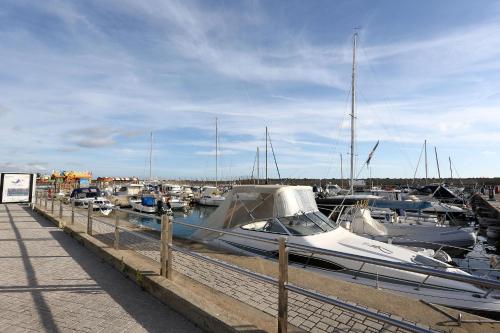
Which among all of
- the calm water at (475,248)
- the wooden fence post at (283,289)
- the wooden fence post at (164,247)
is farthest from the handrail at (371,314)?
the calm water at (475,248)

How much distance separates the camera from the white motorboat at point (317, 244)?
712 centimetres

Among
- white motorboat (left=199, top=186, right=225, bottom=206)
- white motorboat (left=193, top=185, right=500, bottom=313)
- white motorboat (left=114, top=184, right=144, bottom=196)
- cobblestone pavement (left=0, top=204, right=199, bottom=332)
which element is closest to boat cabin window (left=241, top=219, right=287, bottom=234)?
white motorboat (left=193, top=185, right=500, bottom=313)

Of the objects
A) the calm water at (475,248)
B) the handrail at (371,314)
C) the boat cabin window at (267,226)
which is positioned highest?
the handrail at (371,314)

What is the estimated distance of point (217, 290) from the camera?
5.62 m

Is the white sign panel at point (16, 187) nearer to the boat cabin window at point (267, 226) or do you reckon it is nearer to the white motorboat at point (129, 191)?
the boat cabin window at point (267, 226)

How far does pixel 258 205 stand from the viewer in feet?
33.1

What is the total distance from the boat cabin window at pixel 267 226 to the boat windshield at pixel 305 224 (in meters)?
0.19

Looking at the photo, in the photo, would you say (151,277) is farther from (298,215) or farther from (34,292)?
(298,215)

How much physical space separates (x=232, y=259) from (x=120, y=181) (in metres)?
95.1

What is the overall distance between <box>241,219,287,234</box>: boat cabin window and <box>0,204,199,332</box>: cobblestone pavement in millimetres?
3939

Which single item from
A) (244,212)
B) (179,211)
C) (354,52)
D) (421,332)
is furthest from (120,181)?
(421,332)

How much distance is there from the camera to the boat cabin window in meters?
9.31

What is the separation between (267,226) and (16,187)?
1556 centimetres

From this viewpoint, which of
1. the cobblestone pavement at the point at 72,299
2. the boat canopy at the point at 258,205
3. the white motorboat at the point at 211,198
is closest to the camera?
the cobblestone pavement at the point at 72,299
